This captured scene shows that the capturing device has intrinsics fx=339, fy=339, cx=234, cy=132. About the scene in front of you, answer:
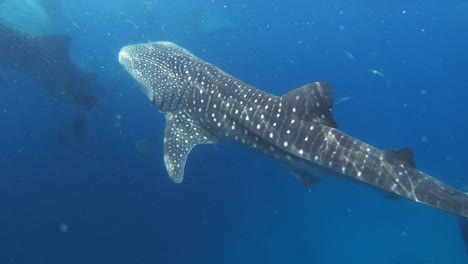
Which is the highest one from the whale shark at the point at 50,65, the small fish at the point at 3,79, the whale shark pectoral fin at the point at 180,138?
the whale shark at the point at 50,65

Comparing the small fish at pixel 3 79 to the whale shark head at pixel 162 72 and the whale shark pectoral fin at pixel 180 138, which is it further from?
the whale shark pectoral fin at pixel 180 138

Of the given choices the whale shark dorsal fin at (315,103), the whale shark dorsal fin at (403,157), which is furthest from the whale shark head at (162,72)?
the whale shark dorsal fin at (403,157)

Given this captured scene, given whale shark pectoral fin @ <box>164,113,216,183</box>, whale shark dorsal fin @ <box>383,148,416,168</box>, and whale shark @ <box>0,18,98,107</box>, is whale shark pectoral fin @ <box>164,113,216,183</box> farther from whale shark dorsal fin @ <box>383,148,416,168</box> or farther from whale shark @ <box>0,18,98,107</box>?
whale shark @ <box>0,18,98,107</box>

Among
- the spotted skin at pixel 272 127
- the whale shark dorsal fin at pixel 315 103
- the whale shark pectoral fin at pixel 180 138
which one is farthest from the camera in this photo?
the whale shark pectoral fin at pixel 180 138

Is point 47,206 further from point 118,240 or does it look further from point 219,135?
point 219,135

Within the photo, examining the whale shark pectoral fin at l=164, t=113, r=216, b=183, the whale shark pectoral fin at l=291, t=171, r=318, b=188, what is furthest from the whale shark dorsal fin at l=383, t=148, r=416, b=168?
the whale shark pectoral fin at l=164, t=113, r=216, b=183

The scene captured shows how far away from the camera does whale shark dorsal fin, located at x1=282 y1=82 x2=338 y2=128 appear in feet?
19.3

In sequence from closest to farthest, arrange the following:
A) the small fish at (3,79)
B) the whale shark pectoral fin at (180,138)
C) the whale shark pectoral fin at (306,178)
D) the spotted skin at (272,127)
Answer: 1. the spotted skin at (272,127)
2. the whale shark pectoral fin at (306,178)
3. the whale shark pectoral fin at (180,138)
4. the small fish at (3,79)

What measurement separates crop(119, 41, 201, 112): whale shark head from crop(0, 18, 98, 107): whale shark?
7610 mm

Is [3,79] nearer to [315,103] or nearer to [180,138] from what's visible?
[180,138]

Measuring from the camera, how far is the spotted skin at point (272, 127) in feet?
17.8

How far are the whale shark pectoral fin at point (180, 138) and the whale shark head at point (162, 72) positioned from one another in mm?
310

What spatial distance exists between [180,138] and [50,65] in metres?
10.5

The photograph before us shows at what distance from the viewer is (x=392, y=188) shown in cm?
536
